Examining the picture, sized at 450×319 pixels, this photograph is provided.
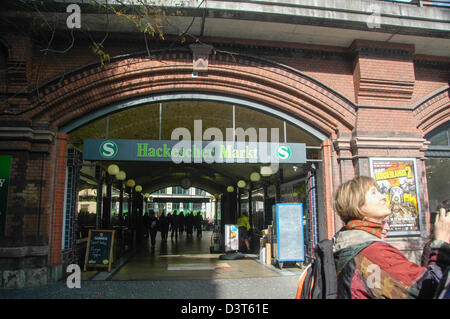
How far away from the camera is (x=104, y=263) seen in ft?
28.5

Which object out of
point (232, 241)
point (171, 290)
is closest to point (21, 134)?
point (171, 290)

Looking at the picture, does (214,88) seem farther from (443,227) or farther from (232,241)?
(443,227)

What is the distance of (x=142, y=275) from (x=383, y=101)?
24.5 ft

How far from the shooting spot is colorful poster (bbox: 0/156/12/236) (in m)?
6.94

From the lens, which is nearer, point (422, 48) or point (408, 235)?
point (408, 235)

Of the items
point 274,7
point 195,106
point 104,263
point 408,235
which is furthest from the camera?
point 195,106

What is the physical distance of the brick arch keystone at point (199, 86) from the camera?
776cm

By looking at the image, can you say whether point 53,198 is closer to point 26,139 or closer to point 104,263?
point 26,139

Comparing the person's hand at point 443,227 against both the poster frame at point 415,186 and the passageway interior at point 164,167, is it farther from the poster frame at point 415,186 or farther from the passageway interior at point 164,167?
the passageway interior at point 164,167

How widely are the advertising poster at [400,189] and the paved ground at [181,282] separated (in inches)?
110

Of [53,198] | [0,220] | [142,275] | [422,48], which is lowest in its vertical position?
[142,275]

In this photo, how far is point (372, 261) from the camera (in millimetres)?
1775

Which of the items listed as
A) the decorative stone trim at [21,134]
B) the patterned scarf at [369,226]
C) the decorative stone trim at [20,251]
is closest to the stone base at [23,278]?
the decorative stone trim at [20,251]

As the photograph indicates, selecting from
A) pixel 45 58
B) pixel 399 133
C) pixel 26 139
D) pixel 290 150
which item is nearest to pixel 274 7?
pixel 290 150
